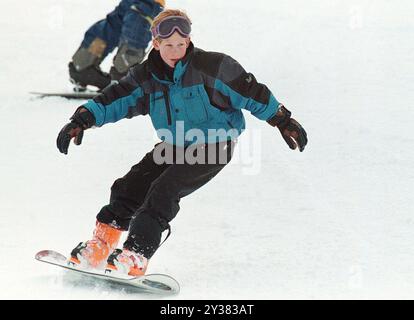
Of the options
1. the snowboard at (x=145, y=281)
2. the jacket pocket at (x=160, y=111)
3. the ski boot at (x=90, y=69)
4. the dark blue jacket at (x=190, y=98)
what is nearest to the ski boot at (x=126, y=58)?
the ski boot at (x=90, y=69)

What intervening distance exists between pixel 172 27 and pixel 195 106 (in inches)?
16.0

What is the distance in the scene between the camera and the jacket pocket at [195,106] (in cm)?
410

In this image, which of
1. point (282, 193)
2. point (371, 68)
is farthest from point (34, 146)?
point (371, 68)

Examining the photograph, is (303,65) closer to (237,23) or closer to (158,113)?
(237,23)

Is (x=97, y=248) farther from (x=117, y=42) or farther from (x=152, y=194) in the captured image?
(x=117, y=42)

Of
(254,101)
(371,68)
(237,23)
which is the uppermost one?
(237,23)

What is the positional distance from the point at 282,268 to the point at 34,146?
297 cm

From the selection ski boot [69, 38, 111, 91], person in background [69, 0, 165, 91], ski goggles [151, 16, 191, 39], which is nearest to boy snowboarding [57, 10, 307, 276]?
ski goggles [151, 16, 191, 39]

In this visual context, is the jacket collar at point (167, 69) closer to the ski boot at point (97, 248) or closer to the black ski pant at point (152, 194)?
the black ski pant at point (152, 194)

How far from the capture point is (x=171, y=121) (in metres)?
4.16

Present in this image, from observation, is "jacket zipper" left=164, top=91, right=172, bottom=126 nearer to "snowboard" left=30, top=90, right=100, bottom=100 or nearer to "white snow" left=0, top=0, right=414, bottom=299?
"white snow" left=0, top=0, right=414, bottom=299

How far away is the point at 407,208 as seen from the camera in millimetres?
5254

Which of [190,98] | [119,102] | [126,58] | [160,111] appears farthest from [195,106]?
[126,58]

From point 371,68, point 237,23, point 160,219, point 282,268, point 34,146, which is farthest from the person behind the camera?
point 237,23
